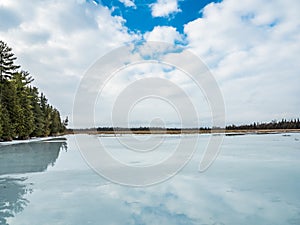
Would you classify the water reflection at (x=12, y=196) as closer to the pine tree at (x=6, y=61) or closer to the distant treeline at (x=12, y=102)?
Result: the distant treeline at (x=12, y=102)

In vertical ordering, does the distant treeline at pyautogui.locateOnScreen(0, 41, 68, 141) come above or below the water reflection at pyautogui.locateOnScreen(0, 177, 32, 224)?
above

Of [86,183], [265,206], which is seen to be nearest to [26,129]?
[86,183]

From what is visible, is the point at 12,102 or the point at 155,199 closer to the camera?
the point at 155,199

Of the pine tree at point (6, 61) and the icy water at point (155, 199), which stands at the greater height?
the pine tree at point (6, 61)

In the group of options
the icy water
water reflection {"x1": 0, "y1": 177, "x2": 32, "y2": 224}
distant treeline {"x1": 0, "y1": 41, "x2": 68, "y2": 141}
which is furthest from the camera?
distant treeline {"x1": 0, "y1": 41, "x2": 68, "y2": 141}

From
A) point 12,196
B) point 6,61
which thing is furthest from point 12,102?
point 12,196

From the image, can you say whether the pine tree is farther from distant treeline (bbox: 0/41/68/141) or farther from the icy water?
the icy water

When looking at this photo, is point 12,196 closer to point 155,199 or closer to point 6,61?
point 155,199

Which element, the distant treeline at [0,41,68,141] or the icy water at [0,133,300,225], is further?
the distant treeline at [0,41,68,141]

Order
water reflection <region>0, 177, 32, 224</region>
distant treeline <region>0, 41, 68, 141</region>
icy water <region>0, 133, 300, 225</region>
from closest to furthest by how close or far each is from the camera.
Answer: icy water <region>0, 133, 300, 225</region> → water reflection <region>0, 177, 32, 224</region> → distant treeline <region>0, 41, 68, 141</region>

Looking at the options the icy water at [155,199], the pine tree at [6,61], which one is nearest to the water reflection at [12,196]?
the icy water at [155,199]

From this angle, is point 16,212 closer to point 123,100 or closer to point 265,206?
point 265,206

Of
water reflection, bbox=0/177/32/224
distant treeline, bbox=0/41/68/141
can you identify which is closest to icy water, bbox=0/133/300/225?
water reflection, bbox=0/177/32/224

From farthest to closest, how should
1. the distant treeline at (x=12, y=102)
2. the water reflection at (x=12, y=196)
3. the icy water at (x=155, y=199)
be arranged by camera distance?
the distant treeline at (x=12, y=102) < the water reflection at (x=12, y=196) < the icy water at (x=155, y=199)
